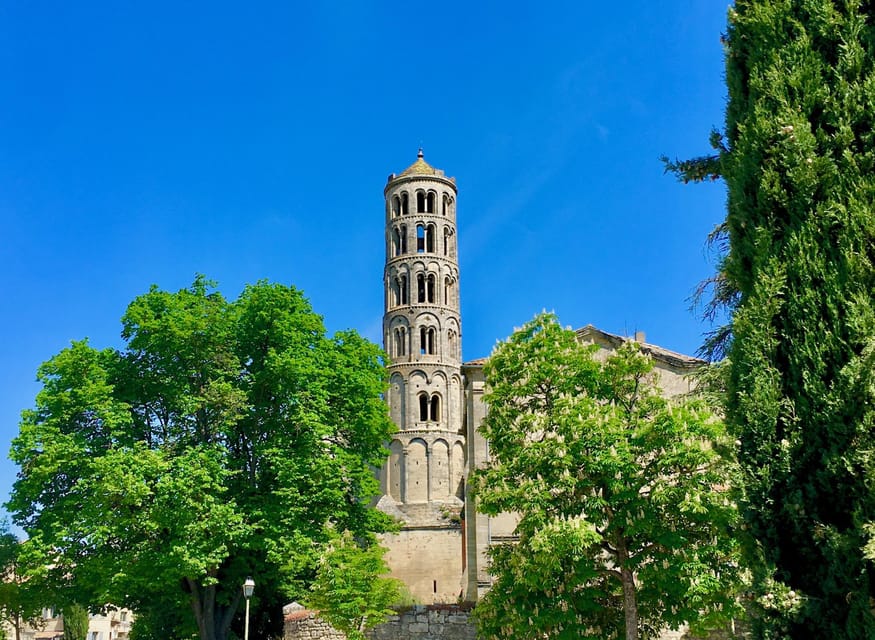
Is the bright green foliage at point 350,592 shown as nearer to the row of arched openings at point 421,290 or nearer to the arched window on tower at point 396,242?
the row of arched openings at point 421,290

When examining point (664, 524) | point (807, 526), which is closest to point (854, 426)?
point (807, 526)

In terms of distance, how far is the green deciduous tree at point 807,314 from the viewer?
8289 mm

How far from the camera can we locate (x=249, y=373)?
95.4 feet

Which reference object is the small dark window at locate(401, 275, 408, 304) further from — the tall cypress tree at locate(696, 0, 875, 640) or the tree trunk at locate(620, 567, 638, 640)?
the tall cypress tree at locate(696, 0, 875, 640)

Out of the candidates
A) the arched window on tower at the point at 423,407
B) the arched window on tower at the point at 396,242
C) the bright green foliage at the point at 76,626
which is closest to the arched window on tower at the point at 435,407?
the arched window on tower at the point at 423,407

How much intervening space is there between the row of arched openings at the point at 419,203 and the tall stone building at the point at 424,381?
79mm

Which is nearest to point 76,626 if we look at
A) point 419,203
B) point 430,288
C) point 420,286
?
point 420,286

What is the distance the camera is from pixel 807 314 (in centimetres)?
884

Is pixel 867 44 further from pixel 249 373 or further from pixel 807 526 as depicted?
pixel 249 373

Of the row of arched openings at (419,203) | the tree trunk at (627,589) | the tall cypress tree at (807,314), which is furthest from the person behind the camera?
the row of arched openings at (419,203)

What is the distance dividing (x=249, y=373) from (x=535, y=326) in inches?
490

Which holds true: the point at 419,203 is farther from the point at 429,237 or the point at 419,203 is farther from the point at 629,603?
the point at 629,603

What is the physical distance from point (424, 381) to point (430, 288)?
7.59m

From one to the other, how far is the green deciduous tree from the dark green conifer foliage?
0.05ft
